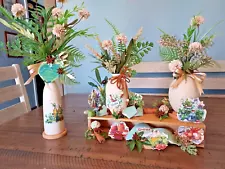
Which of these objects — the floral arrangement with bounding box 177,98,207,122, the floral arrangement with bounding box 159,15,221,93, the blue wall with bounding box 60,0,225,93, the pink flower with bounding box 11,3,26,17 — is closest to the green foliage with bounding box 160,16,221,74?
the floral arrangement with bounding box 159,15,221,93

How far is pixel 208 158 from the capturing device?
0.64 metres

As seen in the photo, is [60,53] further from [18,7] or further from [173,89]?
[173,89]

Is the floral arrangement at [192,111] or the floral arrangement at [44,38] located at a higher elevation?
the floral arrangement at [44,38]

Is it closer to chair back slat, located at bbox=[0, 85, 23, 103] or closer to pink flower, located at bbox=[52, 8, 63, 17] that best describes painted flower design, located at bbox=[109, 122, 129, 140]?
pink flower, located at bbox=[52, 8, 63, 17]

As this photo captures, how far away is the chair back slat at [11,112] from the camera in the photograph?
1137 millimetres

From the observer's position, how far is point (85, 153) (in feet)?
2.29

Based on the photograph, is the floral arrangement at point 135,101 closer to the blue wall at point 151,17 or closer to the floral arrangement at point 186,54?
the floral arrangement at point 186,54

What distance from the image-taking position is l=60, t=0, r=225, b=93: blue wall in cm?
171

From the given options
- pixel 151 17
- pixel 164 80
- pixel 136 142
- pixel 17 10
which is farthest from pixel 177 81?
pixel 151 17

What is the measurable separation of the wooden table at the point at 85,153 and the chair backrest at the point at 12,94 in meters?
0.26

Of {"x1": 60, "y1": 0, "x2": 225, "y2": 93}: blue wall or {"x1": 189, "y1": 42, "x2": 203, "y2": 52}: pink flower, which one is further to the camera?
{"x1": 60, "y1": 0, "x2": 225, "y2": 93}: blue wall

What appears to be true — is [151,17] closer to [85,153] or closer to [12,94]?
[12,94]

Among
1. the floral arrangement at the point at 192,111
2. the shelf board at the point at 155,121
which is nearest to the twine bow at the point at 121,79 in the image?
the shelf board at the point at 155,121

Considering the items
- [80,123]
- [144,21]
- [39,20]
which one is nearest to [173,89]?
[80,123]
